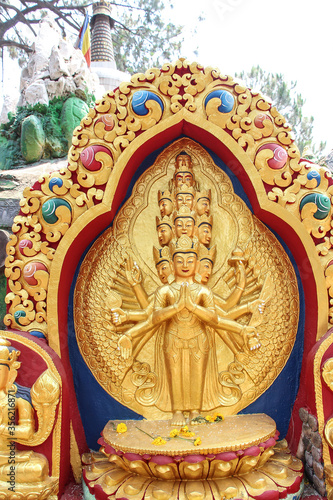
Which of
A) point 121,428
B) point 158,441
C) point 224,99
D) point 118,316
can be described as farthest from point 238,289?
point 224,99

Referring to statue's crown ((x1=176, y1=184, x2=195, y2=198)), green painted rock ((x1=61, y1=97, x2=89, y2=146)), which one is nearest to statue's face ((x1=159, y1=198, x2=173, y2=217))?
statue's crown ((x1=176, y1=184, x2=195, y2=198))

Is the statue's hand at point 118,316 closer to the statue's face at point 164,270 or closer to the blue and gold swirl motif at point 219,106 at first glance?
the statue's face at point 164,270

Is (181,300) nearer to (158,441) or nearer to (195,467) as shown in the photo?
(158,441)

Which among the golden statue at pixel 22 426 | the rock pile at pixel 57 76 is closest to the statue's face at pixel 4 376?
the golden statue at pixel 22 426

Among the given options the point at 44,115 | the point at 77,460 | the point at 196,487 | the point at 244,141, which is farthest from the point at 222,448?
the point at 44,115

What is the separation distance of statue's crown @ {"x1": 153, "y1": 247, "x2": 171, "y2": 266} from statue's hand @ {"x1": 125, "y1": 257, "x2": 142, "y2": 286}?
19cm

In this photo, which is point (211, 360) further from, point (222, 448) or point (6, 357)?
point (6, 357)

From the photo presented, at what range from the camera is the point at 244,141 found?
3.40 metres

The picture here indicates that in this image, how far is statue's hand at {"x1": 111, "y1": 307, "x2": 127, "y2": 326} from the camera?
3.49m

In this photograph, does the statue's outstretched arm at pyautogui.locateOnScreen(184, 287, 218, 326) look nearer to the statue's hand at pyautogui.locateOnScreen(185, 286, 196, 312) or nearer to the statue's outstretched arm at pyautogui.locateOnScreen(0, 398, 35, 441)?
the statue's hand at pyautogui.locateOnScreen(185, 286, 196, 312)

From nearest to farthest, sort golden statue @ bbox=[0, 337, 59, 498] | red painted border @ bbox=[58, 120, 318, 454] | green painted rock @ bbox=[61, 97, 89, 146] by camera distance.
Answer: golden statue @ bbox=[0, 337, 59, 498]
red painted border @ bbox=[58, 120, 318, 454]
green painted rock @ bbox=[61, 97, 89, 146]

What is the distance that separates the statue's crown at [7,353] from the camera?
2.94 meters

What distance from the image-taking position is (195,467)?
284 centimetres

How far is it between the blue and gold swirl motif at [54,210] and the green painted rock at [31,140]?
9.83 feet
